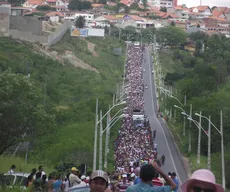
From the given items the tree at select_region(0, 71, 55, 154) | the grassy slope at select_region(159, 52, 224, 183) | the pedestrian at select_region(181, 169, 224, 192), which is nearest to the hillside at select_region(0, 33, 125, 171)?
the grassy slope at select_region(159, 52, 224, 183)

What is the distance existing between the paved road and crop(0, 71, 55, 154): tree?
973cm

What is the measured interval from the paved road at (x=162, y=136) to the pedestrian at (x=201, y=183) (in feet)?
108

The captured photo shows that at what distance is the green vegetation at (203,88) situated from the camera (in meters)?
51.2

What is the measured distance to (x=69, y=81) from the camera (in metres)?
80.1

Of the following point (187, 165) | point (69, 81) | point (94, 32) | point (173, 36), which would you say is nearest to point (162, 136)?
point (187, 165)

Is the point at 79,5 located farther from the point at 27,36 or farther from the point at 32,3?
the point at 27,36

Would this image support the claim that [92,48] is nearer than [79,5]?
Yes

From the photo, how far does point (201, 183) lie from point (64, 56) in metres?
85.4

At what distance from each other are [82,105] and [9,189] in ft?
180

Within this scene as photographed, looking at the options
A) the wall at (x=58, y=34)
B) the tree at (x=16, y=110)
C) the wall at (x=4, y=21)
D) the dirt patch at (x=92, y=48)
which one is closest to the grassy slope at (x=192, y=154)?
the tree at (x=16, y=110)

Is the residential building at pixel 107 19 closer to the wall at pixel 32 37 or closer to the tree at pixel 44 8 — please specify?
the tree at pixel 44 8

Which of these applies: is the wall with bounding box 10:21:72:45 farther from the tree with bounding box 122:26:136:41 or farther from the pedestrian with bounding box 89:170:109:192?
the pedestrian with bounding box 89:170:109:192

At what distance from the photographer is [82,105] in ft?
220

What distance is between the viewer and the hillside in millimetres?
46188
